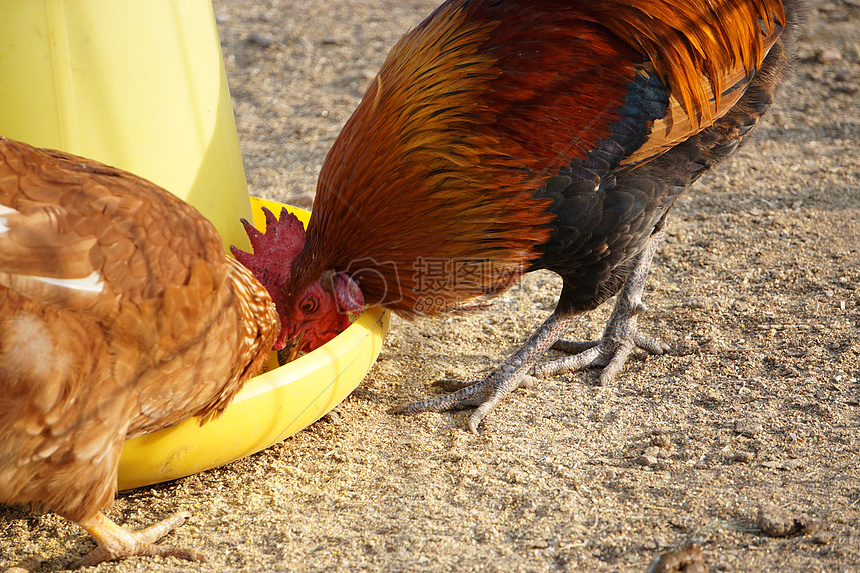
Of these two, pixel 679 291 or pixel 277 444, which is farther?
pixel 679 291

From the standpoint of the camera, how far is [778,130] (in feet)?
18.9

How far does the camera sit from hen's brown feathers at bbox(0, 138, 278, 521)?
2.04m

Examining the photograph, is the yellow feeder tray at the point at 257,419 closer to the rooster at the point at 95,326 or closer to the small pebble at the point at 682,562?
the rooster at the point at 95,326

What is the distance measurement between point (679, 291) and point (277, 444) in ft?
7.74

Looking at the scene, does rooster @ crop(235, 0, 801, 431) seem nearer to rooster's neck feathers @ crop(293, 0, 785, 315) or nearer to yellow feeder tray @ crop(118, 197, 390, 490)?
rooster's neck feathers @ crop(293, 0, 785, 315)

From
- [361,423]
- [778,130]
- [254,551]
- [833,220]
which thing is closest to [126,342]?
[254,551]

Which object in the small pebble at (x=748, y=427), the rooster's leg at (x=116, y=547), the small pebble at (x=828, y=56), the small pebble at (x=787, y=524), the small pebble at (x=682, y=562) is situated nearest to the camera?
the small pebble at (x=682, y=562)

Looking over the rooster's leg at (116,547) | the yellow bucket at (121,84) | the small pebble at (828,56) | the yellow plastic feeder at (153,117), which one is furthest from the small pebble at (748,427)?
the small pebble at (828,56)

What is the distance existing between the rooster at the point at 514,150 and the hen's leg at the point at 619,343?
47 centimetres

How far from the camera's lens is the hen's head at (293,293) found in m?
3.08

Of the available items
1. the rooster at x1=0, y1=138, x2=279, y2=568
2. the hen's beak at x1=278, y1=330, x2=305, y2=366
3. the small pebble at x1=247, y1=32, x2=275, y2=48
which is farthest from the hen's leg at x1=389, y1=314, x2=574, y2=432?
the small pebble at x1=247, y1=32, x2=275, y2=48

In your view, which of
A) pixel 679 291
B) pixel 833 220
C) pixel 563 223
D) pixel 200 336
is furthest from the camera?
pixel 833 220

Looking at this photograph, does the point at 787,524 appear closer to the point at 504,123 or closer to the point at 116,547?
the point at 504,123

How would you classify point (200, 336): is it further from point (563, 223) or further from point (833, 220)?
point (833, 220)
